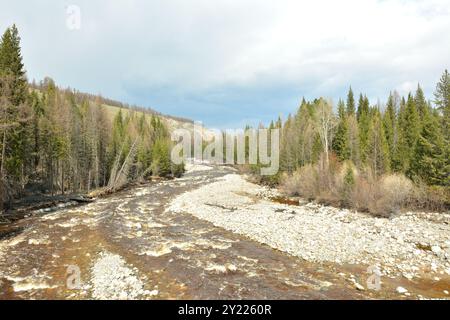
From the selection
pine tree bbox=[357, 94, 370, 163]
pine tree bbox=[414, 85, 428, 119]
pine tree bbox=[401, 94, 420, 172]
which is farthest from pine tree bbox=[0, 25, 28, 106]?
pine tree bbox=[414, 85, 428, 119]

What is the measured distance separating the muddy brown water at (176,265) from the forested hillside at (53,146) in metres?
9.11

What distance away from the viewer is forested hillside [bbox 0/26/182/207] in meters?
25.0

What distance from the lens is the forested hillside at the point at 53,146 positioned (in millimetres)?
24953

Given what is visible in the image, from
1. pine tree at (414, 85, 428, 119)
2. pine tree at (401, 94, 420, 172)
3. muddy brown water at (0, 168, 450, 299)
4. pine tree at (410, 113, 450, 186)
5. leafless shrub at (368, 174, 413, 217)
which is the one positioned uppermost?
pine tree at (414, 85, 428, 119)

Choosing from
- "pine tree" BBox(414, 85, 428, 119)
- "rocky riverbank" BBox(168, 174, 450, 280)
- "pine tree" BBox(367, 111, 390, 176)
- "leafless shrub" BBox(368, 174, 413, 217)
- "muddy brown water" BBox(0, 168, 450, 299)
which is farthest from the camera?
"pine tree" BBox(414, 85, 428, 119)

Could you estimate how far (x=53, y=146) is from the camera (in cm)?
3666

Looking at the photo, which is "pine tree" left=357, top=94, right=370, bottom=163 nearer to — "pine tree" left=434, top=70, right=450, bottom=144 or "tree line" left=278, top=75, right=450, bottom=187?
"tree line" left=278, top=75, right=450, bottom=187

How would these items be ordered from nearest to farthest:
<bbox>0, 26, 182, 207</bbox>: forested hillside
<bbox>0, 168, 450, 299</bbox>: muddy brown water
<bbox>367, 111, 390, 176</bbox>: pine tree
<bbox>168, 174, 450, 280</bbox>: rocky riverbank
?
<bbox>0, 168, 450, 299</bbox>: muddy brown water → <bbox>168, 174, 450, 280</bbox>: rocky riverbank → <bbox>0, 26, 182, 207</bbox>: forested hillside → <bbox>367, 111, 390, 176</bbox>: pine tree

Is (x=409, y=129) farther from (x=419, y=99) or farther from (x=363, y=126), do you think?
(x=419, y=99)

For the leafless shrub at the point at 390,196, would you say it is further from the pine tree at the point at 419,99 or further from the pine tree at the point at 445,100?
the pine tree at the point at 419,99

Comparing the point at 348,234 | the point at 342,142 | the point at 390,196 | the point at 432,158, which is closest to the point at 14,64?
the point at 348,234

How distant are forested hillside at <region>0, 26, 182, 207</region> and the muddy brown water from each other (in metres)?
9.11

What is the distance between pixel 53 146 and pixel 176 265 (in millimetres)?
31661

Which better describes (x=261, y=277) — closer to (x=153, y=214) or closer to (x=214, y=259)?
(x=214, y=259)
